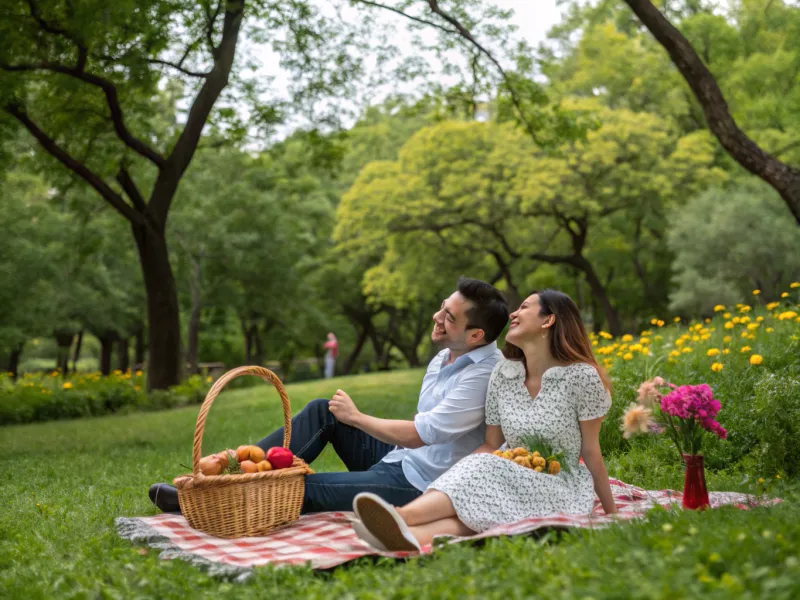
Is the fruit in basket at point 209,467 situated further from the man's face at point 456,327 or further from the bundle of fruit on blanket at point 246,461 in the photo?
the man's face at point 456,327

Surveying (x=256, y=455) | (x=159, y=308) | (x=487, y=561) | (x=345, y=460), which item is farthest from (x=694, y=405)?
(x=159, y=308)

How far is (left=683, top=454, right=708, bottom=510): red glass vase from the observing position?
172 inches

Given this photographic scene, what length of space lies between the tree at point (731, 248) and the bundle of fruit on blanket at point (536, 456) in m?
20.7

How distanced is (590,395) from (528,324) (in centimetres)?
52

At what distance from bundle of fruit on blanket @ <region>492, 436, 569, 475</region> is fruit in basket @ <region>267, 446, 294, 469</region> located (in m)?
1.19

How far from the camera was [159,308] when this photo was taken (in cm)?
1504

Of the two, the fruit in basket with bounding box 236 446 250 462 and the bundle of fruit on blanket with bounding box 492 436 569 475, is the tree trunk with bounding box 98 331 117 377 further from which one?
the bundle of fruit on blanket with bounding box 492 436 569 475

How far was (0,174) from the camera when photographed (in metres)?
13.3

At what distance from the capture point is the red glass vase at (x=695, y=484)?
4.36m

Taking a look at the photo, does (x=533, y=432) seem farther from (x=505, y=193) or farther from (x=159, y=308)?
(x=505, y=193)

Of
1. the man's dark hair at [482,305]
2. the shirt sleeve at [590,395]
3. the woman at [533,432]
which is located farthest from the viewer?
the man's dark hair at [482,305]

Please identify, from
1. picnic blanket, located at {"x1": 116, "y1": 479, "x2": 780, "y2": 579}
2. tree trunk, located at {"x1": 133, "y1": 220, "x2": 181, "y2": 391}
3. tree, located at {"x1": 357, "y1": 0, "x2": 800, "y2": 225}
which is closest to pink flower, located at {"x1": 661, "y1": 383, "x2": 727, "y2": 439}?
picnic blanket, located at {"x1": 116, "y1": 479, "x2": 780, "y2": 579}

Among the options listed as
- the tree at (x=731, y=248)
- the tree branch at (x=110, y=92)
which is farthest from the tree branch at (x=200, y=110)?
the tree at (x=731, y=248)

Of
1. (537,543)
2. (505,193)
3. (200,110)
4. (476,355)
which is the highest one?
(505,193)
